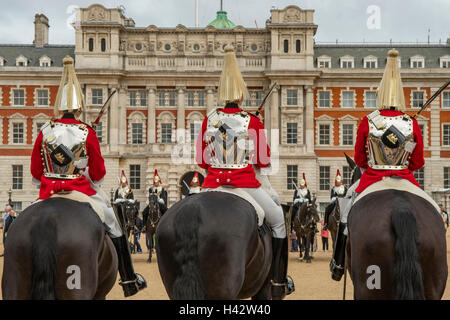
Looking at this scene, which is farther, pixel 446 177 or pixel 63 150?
pixel 446 177

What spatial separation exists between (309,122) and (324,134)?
5.71ft

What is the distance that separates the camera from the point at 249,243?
17.7ft

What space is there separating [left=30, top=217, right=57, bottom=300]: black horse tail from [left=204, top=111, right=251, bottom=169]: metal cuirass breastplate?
6.56 feet

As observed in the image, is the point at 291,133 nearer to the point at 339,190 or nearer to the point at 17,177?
the point at 17,177

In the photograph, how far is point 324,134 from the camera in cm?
4350

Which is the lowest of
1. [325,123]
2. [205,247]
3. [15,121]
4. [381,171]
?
[205,247]

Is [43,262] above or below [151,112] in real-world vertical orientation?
below

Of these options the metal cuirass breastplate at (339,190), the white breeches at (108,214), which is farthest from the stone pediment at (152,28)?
the white breeches at (108,214)

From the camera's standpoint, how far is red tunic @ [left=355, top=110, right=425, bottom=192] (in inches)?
238

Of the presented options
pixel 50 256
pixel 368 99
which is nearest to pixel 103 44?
pixel 368 99

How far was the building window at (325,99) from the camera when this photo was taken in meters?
43.5

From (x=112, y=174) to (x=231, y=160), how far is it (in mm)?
36829
